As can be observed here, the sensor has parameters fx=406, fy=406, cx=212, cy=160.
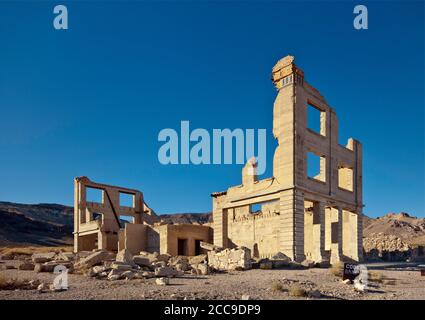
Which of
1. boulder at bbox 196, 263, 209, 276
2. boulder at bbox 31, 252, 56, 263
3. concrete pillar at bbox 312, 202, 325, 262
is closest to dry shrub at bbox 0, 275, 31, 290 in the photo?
boulder at bbox 196, 263, 209, 276

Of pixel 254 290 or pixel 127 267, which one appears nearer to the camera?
pixel 254 290

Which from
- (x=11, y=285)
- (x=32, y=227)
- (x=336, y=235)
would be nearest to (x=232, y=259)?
(x=11, y=285)

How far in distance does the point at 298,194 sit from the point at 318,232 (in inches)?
115

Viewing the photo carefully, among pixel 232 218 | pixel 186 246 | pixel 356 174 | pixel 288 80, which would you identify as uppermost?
pixel 288 80

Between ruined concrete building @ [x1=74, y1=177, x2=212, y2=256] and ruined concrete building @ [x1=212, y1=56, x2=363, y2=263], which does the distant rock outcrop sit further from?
ruined concrete building @ [x1=74, y1=177, x2=212, y2=256]

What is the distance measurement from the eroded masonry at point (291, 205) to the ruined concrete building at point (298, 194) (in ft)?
0.17

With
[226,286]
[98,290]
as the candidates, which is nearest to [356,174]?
[226,286]

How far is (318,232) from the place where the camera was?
2281 centimetres

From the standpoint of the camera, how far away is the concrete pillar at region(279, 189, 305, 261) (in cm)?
2112

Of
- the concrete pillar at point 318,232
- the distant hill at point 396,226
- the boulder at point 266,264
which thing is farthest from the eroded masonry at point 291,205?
the distant hill at point 396,226

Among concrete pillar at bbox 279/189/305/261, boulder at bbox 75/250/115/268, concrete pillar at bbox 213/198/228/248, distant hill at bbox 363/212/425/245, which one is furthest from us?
distant hill at bbox 363/212/425/245

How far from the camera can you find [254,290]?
9.95 m
